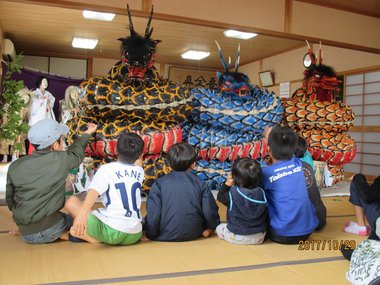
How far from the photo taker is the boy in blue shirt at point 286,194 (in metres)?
2.21

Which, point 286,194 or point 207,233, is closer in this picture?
point 286,194

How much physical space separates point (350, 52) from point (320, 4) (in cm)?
224

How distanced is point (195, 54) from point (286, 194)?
686 centimetres

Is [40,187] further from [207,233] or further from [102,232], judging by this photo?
[207,233]

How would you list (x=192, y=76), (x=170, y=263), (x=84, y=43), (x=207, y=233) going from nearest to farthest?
(x=170, y=263) → (x=207, y=233) → (x=84, y=43) → (x=192, y=76)

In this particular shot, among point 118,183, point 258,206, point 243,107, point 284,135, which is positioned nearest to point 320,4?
point 243,107

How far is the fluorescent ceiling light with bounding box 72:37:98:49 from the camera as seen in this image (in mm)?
7434

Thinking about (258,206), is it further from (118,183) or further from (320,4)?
(320,4)

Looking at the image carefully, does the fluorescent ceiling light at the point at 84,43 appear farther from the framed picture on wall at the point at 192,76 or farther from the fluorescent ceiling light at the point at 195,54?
the framed picture on wall at the point at 192,76

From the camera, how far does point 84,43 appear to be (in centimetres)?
766

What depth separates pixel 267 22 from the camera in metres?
4.12

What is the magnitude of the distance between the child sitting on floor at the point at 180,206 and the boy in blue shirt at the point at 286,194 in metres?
0.35
